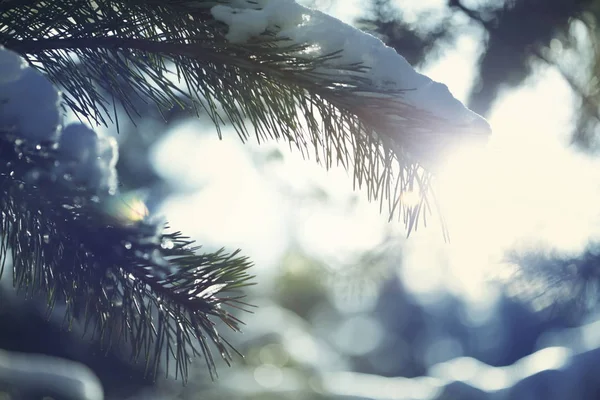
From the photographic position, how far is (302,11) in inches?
38.3

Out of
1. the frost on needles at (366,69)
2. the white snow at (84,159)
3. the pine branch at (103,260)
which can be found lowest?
the pine branch at (103,260)

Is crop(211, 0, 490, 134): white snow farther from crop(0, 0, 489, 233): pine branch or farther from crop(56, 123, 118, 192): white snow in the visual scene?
crop(56, 123, 118, 192): white snow

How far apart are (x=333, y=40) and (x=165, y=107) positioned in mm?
448

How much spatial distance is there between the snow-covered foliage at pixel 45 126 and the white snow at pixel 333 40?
1.09 feet

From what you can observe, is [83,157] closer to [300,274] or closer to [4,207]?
[4,207]

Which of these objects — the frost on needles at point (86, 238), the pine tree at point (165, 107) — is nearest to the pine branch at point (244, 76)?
the pine tree at point (165, 107)

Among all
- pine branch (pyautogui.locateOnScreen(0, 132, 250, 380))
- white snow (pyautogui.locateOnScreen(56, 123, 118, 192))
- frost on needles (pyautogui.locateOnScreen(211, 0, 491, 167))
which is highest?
frost on needles (pyautogui.locateOnScreen(211, 0, 491, 167))

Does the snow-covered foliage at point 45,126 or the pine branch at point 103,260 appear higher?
the snow-covered foliage at point 45,126

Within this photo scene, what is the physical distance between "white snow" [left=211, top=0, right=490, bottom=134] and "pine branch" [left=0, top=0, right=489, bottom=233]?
0.04 ft

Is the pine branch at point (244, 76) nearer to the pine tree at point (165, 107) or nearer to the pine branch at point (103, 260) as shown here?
the pine tree at point (165, 107)

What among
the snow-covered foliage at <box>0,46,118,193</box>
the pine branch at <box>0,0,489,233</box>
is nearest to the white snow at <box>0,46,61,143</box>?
the snow-covered foliage at <box>0,46,118,193</box>

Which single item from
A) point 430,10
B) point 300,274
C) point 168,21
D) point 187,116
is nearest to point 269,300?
point 300,274

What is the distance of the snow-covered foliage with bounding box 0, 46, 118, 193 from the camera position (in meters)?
0.77

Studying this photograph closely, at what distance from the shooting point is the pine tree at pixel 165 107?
2.68 feet
